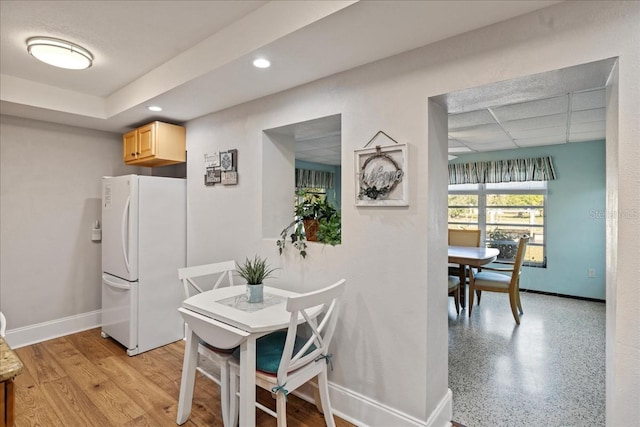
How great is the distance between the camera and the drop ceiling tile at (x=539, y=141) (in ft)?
15.1

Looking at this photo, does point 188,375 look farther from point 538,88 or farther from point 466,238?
point 466,238

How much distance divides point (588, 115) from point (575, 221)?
2.13 meters

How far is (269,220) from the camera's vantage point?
9.07 ft

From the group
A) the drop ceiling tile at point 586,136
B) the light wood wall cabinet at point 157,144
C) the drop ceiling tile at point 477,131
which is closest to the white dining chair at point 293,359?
the light wood wall cabinet at point 157,144

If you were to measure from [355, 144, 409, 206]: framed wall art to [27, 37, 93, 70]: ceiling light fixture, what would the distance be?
207 centimetres

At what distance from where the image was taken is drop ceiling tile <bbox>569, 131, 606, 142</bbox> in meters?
4.33

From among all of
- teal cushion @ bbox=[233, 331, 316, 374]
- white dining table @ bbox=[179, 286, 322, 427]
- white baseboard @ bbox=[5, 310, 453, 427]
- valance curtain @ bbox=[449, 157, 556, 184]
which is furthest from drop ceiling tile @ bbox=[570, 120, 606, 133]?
teal cushion @ bbox=[233, 331, 316, 374]

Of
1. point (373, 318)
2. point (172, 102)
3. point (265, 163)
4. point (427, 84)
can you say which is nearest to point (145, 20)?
point (172, 102)

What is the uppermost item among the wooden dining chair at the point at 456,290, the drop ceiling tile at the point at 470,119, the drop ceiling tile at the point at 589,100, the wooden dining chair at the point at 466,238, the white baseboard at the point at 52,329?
the drop ceiling tile at the point at 589,100

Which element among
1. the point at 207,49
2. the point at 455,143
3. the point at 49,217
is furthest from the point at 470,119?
the point at 49,217

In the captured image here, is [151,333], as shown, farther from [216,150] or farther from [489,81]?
[489,81]

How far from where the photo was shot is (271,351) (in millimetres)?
1929

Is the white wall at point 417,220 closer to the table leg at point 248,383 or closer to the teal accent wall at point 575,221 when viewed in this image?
the table leg at point 248,383

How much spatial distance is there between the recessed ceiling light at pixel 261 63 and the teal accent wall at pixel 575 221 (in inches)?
193
